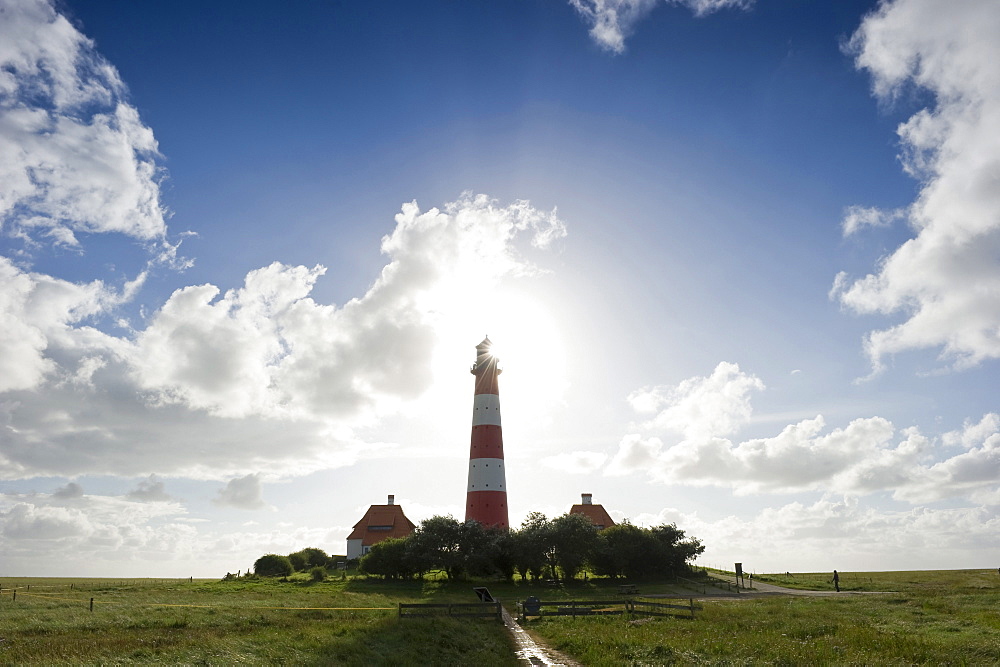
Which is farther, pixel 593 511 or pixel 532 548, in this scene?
pixel 593 511

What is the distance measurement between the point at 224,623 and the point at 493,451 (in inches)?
1429

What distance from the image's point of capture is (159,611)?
31.7 metres

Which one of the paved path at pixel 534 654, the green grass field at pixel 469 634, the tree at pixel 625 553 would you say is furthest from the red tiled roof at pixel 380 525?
the paved path at pixel 534 654

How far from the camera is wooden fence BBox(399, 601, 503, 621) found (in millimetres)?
29516

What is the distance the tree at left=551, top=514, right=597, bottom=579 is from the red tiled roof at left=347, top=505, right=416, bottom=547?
3080 cm

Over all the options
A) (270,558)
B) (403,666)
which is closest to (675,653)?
(403,666)

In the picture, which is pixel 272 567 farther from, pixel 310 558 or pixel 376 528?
pixel 376 528

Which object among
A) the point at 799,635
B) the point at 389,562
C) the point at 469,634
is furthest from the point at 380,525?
the point at 799,635

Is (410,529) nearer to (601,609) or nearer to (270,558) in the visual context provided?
(270,558)

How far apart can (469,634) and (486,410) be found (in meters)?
38.6

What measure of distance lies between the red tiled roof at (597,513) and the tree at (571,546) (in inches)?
818

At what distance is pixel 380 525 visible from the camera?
8212 centimetres

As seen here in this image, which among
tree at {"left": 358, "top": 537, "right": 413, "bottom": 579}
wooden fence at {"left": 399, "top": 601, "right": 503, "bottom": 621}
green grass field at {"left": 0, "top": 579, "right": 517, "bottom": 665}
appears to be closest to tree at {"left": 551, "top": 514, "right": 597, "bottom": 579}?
tree at {"left": 358, "top": 537, "right": 413, "bottom": 579}

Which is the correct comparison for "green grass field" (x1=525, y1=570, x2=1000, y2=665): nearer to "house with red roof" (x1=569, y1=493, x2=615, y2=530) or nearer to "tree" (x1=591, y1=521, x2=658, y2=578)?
"tree" (x1=591, y1=521, x2=658, y2=578)
